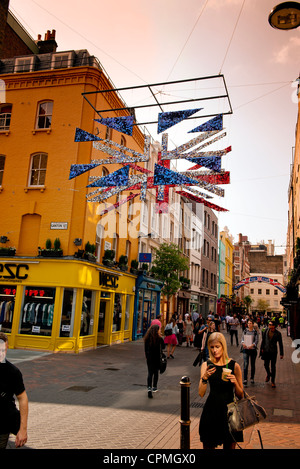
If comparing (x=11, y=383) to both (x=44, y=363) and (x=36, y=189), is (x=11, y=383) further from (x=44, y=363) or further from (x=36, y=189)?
(x=36, y=189)

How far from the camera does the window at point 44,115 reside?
18.5 meters

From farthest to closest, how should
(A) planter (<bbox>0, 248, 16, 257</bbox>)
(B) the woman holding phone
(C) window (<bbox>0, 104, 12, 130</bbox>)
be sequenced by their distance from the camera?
(C) window (<bbox>0, 104, 12, 130</bbox>), (A) planter (<bbox>0, 248, 16, 257</bbox>), (B) the woman holding phone

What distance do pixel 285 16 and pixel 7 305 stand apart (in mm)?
15363

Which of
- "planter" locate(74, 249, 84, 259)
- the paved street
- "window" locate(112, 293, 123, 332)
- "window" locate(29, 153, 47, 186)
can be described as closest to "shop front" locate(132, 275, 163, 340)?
"window" locate(112, 293, 123, 332)

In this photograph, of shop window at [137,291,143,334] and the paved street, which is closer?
the paved street

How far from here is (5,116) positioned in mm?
19328

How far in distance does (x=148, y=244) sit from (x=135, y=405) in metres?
19.9

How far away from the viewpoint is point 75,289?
16219mm

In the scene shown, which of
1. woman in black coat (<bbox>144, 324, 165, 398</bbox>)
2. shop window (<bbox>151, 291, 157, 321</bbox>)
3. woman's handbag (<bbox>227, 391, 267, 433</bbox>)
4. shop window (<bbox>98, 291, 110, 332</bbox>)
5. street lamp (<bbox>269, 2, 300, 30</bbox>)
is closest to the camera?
woman's handbag (<bbox>227, 391, 267, 433</bbox>)

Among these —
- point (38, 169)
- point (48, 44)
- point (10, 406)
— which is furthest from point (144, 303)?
point (10, 406)

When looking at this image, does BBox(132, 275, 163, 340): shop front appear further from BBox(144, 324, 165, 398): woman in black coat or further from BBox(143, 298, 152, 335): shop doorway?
BBox(144, 324, 165, 398): woman in black coat

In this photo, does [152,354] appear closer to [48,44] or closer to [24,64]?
[24,64]

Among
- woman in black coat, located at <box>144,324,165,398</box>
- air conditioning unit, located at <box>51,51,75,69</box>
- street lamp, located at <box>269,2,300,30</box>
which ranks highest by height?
air conditioning unit, located at <box>51,51,75,69</box>

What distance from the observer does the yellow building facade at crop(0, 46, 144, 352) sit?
635 inches
